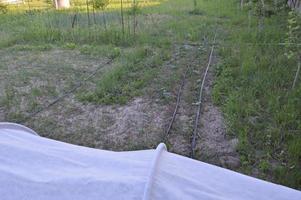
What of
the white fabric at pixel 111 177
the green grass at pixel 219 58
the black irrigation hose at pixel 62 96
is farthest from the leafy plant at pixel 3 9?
the white fabric at pixel 111 177

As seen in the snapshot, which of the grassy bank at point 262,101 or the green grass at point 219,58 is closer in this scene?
the grassy bank at point 262,101

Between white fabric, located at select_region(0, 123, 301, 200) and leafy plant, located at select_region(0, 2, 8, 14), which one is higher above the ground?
leafy plant, located at select_region(0, 2, 8, 14)

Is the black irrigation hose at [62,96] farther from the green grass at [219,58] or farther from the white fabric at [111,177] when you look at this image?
the white fabric at [111,177]

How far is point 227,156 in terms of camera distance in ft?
10.1

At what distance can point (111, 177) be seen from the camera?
4.33 ft

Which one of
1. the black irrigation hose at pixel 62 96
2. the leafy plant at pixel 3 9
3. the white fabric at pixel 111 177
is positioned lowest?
the black irrigation hose at pixel 62 96

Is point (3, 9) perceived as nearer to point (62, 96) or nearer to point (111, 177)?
point (62, 96)

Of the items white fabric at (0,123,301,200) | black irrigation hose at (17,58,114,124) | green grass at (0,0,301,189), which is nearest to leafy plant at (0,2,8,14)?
green grass at (0,0,301,189)

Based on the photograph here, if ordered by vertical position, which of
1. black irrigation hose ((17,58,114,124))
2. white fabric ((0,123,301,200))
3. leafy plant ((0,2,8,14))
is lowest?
black irrigation hose ((17,58,114,124))

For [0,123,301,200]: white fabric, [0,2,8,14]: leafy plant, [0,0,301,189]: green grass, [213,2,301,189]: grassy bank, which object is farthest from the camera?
[0,2,8,14]: leafy plant

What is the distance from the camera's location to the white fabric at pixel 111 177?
4.09 feet

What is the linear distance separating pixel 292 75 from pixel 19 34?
5.29 metres

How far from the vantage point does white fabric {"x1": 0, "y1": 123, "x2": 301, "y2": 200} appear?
1245 millimetres

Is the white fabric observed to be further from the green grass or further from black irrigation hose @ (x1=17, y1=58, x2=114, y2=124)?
black irrigation hose @ (x1=17, y1=58, x2=114, y2=124)
